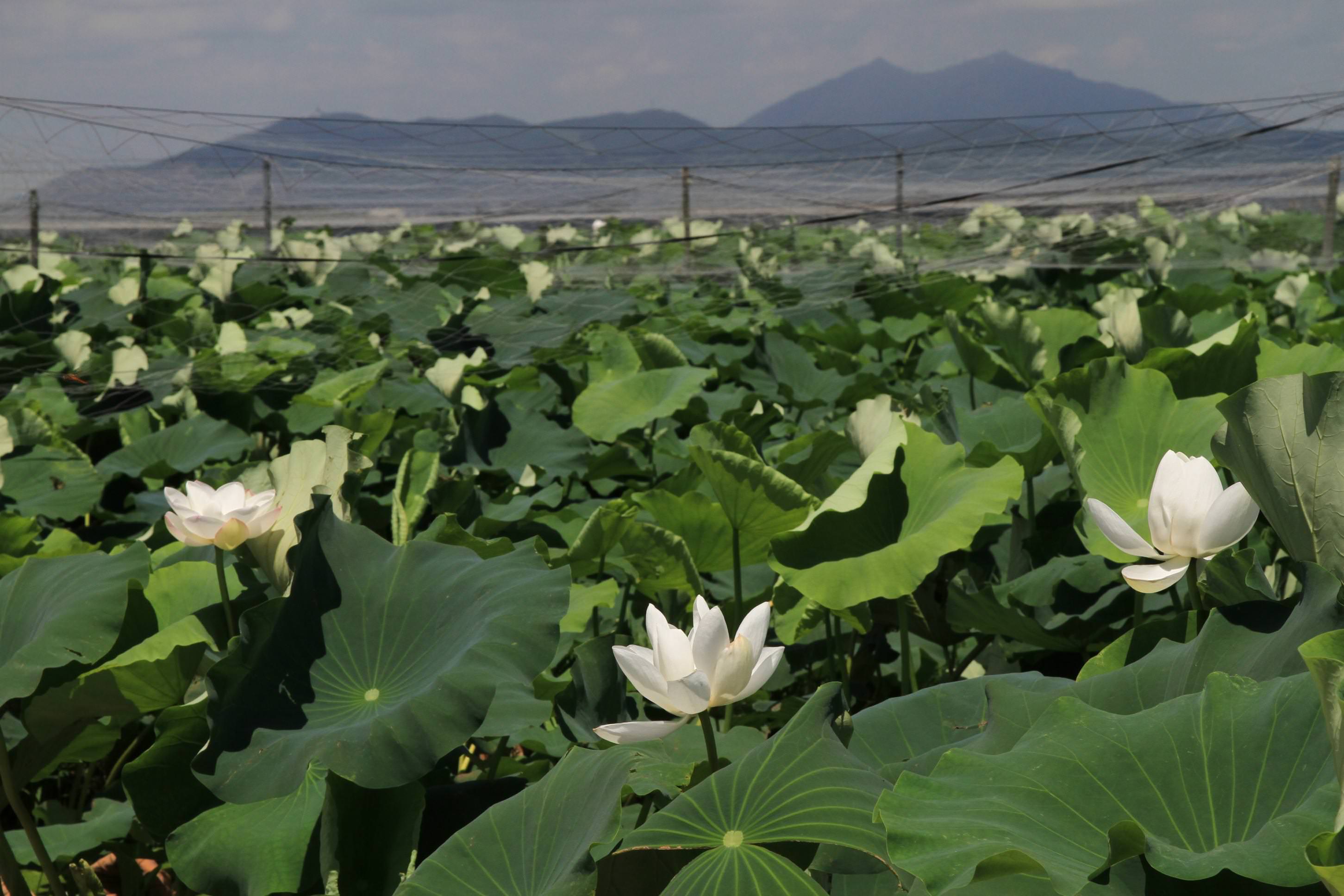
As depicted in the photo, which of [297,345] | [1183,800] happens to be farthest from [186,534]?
[297,345]

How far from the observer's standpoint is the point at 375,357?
153 inches

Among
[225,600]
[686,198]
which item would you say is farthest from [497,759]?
[686,198]

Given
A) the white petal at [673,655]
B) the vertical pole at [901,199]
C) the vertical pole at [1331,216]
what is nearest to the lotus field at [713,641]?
the white petal at [673,655]

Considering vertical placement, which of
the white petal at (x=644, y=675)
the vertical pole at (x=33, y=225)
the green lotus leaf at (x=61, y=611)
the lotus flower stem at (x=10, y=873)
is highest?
the vertical pole at (x=33, y=225)

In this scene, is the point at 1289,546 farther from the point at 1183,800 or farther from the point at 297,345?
the point at 297,345

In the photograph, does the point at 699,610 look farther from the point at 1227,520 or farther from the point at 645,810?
the point at 1227,520

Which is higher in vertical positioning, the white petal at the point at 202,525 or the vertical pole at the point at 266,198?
the vertical pole at the point at 266,198

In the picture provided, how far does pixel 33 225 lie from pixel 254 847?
6.79 meters

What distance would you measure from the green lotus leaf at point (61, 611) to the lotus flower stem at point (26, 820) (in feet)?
0.32

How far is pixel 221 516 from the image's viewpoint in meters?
1.11

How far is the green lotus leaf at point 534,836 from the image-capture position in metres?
0.77

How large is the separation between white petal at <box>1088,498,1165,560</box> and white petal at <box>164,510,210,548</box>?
0.84 meters

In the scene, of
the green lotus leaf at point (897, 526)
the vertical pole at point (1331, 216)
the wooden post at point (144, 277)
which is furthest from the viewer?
the vertical pole at point (1331, 216)

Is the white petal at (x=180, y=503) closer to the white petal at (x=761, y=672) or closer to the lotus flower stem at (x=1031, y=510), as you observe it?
the white petal at (x=761, y=672)
